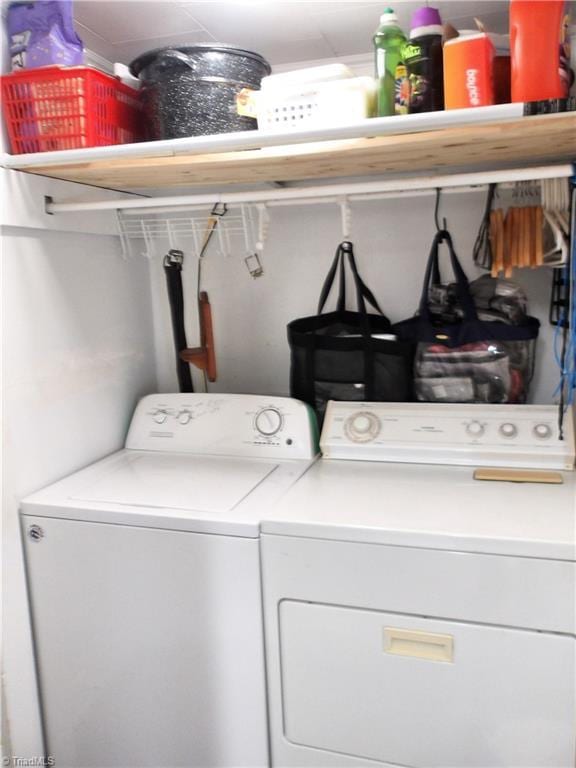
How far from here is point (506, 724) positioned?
1.30m

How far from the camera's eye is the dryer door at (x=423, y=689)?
4.17 ft

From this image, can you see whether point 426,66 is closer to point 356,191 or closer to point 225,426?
point 356,191

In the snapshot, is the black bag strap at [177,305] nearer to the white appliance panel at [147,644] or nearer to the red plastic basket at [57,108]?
the red plastic basket at [57,108]

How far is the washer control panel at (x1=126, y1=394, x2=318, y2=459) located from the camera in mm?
1890

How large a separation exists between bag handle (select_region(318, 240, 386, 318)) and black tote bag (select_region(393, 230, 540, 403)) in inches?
6.4

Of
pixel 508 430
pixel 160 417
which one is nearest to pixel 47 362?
pixel 160 417

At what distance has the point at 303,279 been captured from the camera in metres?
2.12

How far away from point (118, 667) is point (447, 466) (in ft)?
3.37

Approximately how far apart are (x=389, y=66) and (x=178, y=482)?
1167 millimetres

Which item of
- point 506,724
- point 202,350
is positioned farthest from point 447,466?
point 202,350

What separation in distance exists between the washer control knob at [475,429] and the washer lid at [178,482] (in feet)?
1.86

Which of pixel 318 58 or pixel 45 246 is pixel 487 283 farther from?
pixel 45 246

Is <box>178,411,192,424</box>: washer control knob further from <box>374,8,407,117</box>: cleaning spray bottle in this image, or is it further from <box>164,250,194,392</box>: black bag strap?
<box>374,8,407,117</box>: cleaning spray bottle

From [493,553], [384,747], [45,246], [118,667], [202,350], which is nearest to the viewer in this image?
[493,553]
